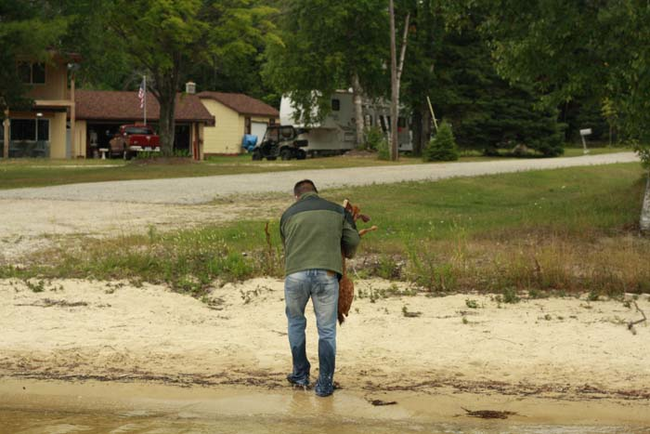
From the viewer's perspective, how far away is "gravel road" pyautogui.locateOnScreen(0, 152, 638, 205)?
26906 mm

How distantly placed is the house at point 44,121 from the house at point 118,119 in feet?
10.2

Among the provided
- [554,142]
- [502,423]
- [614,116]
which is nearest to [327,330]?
[502,423]

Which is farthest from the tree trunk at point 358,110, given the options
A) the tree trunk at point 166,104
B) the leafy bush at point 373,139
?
the tree trunk at point 166,104

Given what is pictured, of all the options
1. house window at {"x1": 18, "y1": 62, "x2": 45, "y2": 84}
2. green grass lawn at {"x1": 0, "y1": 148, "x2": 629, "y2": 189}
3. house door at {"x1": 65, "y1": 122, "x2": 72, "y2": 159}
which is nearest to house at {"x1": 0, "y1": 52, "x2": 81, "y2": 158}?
house window at {"x1": 18, "y1": 62, "x2": 45, "y2": 84}

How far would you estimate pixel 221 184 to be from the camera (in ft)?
105

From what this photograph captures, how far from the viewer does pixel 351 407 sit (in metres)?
9.26

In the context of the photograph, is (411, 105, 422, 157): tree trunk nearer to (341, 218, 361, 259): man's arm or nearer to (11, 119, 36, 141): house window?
(11, 119, 36, 141): house window

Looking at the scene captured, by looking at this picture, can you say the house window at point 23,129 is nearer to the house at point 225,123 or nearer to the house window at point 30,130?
the house window at point 30,130

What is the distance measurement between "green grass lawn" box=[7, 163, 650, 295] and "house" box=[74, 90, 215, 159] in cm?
4261

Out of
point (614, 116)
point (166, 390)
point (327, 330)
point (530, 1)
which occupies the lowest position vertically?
point (166, 390)

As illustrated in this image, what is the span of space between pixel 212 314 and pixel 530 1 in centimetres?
926

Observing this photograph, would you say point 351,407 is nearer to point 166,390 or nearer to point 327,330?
point 327,330

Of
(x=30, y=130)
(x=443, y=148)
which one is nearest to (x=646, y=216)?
(x=443, y=148)

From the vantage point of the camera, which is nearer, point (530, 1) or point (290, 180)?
point (530, 1)
